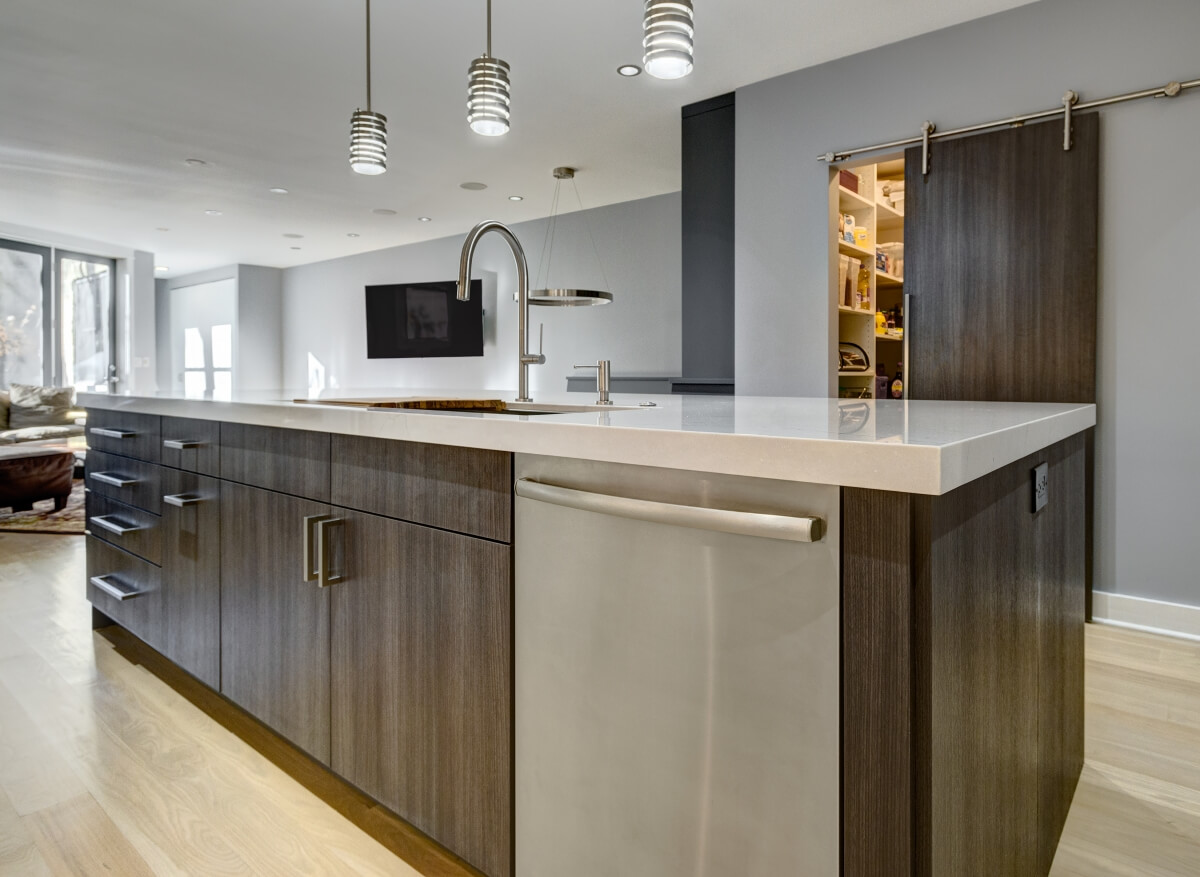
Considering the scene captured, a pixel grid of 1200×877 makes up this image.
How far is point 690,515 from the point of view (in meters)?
0.79

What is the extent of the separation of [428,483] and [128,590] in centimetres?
160

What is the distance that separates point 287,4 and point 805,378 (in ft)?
9.51

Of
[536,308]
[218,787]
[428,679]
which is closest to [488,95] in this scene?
[428,679]

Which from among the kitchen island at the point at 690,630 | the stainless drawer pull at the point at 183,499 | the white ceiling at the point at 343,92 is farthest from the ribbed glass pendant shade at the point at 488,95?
the white ceiling at the point at 343,92

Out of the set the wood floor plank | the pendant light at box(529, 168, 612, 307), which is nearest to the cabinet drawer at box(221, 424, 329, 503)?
the wood floor plank

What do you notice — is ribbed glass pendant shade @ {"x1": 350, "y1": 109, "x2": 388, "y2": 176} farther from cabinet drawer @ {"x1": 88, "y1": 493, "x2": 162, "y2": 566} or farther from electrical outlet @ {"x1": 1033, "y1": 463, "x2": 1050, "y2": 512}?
electrical outlet @ {"x1": 1033, "y1": 463, "x2": 1050, "y2": 512}

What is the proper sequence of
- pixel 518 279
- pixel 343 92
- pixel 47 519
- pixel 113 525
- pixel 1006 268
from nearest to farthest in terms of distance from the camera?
pixel 518 279, pixel 113 525, pixel 1006 268, pixel 343 92, pixel 47 519

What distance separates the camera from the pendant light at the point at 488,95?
1832 mm

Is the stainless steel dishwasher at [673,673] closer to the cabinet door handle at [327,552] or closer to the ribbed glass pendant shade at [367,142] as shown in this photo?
the cabinet door handle at [327,552]

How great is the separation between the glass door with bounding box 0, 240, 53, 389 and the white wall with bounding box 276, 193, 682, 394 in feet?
9.07

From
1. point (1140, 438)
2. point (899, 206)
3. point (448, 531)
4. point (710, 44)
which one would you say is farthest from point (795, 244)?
point (448, 531)

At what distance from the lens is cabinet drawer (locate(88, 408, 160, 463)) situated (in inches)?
80.5

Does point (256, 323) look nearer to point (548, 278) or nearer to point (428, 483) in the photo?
point (548, 278)

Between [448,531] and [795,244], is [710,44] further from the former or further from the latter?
[448,531]
